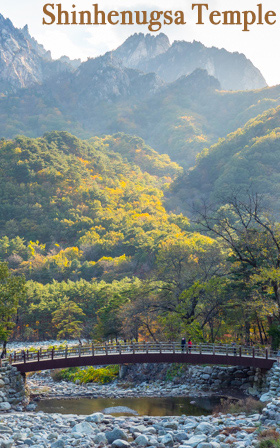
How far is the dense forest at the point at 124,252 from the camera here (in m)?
30.9

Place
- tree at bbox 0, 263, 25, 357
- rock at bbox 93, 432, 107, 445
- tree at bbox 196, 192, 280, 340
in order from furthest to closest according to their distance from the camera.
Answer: tree at bbox 0, 263, 25, 357 → tree at bbox 196, 192, 280, 340 → rock at bbox 93, 432, 107, 445

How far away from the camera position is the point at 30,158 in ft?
325

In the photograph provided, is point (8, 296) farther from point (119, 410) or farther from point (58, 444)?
point (58, 444)

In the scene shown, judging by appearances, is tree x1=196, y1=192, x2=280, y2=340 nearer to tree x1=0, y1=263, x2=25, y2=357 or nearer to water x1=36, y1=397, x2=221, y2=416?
water x1=36, y1=397, x2=221, y2=416

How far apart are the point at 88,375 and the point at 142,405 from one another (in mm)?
9712

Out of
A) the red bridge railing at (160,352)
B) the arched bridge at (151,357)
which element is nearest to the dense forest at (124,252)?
the red bridge railing at (160,352)

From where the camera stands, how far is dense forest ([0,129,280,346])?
3094cm

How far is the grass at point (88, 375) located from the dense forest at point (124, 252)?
3440 mm

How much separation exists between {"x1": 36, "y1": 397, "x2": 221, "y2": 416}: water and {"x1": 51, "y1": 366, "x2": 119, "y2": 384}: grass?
247 inches

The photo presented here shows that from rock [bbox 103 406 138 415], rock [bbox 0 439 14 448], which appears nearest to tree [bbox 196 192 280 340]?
rock [bbox 103 406 138 415]

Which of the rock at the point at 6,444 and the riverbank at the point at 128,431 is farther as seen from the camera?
the riverbank at the point at 128,431

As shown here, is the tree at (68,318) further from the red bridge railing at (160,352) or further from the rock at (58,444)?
the rock at (58,444)

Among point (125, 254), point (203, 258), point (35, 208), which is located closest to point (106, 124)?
point (35, 208)

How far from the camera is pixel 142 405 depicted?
25.8 m
